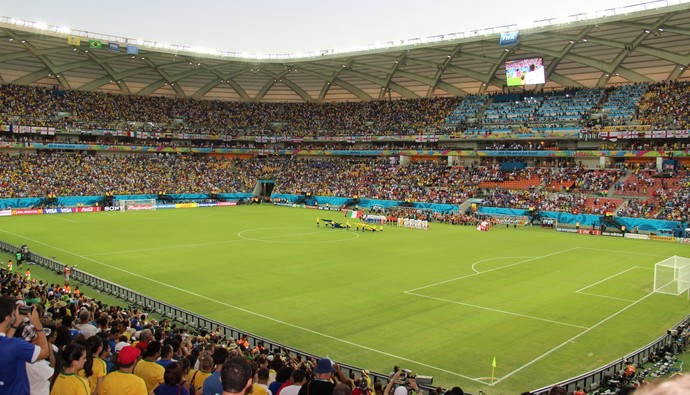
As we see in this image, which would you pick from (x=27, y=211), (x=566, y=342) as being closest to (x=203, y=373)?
(x=566, y=342)

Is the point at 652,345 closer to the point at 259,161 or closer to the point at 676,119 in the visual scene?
the point at 676,119

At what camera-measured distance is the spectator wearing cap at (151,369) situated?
8.20 metres

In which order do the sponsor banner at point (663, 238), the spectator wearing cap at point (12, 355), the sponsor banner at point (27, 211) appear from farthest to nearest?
the sponsor banner at point (27, 211)
the sponsor banner at point (663, 238)
the spectator wearing cap at point (12, 355)

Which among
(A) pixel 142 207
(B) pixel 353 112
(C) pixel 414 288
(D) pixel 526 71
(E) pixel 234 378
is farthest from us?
(B) pixel 353 112

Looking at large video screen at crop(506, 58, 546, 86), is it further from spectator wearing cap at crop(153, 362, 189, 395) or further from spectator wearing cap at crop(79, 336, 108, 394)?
spectator wearing cap at crop(79, 336, 108, 394)

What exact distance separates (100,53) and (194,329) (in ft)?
218

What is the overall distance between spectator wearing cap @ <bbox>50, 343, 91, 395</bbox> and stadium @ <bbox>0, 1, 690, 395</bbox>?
4466 mm

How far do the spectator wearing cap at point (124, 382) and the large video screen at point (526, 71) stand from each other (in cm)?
7138

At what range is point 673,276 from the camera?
2903 cm

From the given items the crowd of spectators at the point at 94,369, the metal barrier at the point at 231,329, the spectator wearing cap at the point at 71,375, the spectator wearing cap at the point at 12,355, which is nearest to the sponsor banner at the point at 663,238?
the metal barrier at the point at 231,329

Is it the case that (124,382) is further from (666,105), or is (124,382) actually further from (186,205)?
(666,105)

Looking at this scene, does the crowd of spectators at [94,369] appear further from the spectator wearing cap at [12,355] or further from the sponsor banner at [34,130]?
the sponsor banner at [34,130]

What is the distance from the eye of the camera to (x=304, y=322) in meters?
22.4

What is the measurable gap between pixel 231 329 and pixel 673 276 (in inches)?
924
